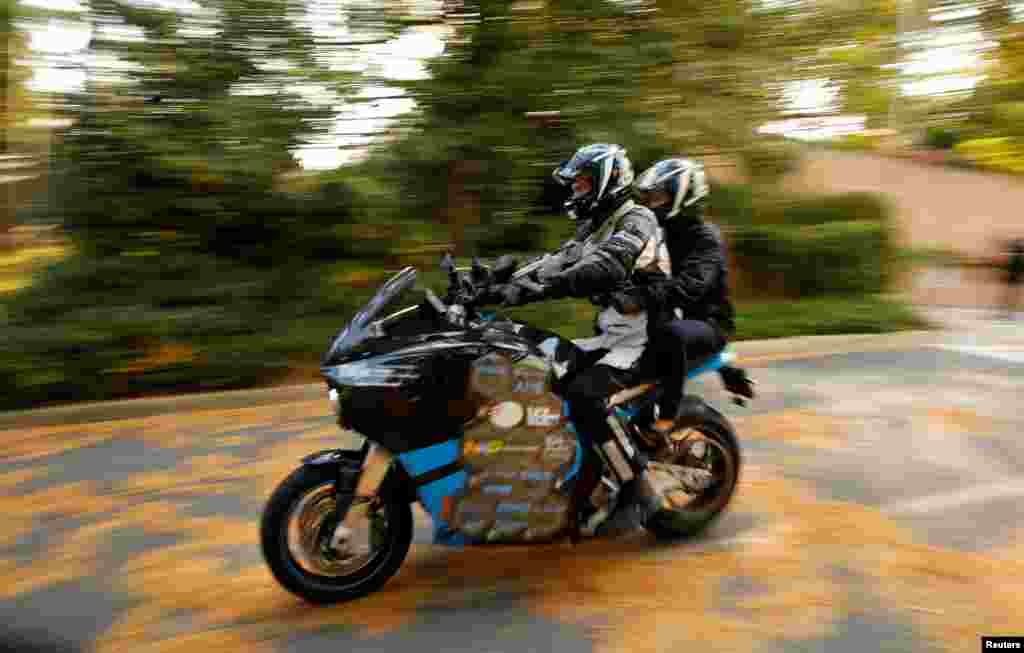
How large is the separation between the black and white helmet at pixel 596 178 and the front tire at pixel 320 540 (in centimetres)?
139

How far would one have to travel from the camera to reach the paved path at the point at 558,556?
11.7 feet

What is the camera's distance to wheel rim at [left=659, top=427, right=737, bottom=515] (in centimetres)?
431

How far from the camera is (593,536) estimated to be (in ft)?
13.0

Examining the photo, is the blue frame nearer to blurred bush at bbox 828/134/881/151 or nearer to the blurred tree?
the blurred tree

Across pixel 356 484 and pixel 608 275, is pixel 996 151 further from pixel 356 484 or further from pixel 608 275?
pixel 356 484

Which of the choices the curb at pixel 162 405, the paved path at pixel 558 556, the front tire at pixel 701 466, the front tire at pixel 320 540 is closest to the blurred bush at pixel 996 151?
the curb at pixel 162 405

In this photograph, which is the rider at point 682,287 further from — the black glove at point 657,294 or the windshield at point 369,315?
the windshield at point 369,315

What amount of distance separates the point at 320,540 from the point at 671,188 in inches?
83.0

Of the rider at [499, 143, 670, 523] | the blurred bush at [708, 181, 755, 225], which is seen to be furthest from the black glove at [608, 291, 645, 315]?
the blurred bush at [708, 181, 755, 225]

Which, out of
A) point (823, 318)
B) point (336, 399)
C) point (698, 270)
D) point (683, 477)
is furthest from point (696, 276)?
point (823, 318)

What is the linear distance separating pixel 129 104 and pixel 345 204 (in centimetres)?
186

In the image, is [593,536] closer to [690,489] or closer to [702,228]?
[690,489]

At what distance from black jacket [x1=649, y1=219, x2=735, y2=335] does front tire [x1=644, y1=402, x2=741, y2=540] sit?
45 centimetres

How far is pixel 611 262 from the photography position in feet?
12.1
